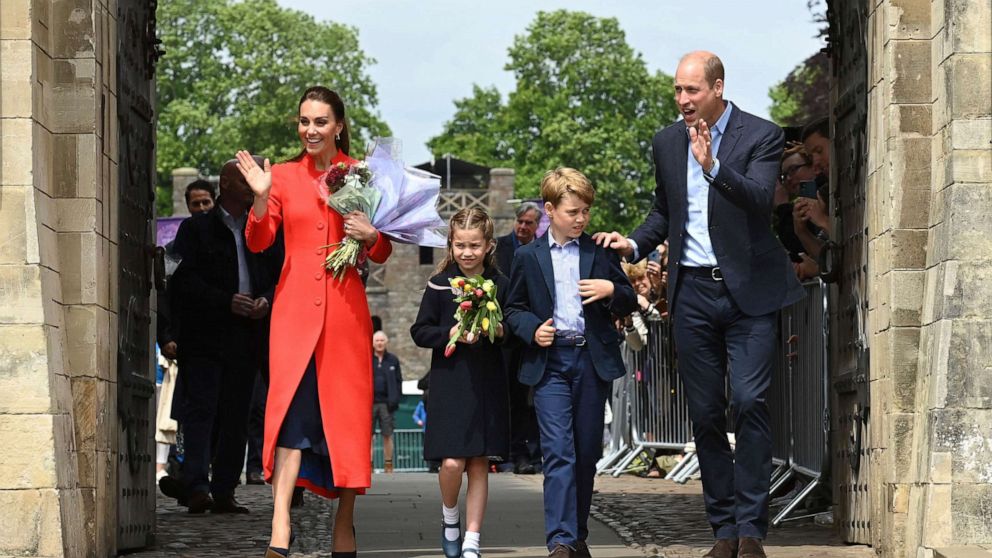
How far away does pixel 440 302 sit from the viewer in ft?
30.3

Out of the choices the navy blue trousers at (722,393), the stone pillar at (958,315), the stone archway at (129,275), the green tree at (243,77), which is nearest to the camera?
the stone pillar at (958,315)

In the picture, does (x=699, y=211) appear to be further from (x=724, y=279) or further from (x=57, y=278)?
(x=57, y=278)

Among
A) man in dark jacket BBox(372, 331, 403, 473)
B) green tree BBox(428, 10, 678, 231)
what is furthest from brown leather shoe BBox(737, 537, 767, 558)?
green tree BBox(428, 10, 678, 231)

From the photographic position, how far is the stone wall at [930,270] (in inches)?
320

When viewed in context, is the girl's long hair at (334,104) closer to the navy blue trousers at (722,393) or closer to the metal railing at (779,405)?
the navy blue trousers at (722,393)

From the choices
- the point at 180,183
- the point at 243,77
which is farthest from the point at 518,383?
the point at 243,77

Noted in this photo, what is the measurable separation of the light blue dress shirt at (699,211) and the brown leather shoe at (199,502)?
485 cm

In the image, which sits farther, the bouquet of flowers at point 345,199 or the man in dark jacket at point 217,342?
the man in dark jacket at point 217,342

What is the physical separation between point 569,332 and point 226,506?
4.55m

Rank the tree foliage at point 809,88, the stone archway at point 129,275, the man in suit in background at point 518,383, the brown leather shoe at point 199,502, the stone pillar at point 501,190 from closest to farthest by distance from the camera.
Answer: the stone archway at point 129,275, the brown leather shoe at point 199,502, the man in suit in background at point 518,383, the tree foliage at point 809,88, the stone pillar at point 501,190

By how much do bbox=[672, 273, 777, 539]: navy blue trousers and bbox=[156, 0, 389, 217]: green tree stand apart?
59.9m

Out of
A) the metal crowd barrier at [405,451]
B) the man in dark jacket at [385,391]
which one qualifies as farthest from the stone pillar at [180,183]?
the man in dark jacket at [385,391]

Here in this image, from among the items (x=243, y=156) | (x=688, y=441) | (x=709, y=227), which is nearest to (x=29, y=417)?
(x=243, y=156)

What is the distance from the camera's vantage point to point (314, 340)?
847 cm
